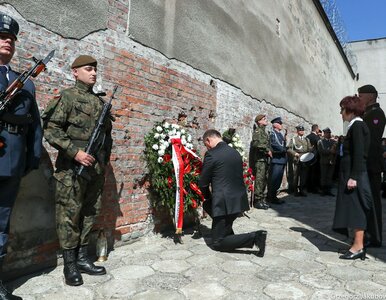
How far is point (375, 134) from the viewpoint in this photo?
4.31 metres

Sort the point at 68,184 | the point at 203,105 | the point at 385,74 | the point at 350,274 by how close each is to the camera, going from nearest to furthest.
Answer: the point at 68,184, the point at 350,274, the point at 203,105, the point at 385,74

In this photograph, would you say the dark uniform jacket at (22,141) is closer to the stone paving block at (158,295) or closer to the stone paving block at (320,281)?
the stone paving block at (158,295)

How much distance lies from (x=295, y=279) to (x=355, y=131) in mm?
1783

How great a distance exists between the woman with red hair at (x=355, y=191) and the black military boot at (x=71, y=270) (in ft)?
9.08

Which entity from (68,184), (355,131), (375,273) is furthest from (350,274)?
(68,184)

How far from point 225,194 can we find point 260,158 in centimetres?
341

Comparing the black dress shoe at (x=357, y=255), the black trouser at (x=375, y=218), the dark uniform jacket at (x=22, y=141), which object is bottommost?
the black dress shoe at (x=357, y=255)

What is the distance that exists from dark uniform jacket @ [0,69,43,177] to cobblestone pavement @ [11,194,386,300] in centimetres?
106

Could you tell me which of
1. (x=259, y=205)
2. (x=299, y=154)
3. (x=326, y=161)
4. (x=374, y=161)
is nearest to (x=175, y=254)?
(x=374, y=161)

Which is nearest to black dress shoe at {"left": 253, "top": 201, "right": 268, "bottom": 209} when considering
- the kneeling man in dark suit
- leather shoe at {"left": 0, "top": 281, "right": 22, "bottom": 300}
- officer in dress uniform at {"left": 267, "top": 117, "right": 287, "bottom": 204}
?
officer in dress uniform at {"left": 267, "top": 117, "right": 287, "bottom": 204}

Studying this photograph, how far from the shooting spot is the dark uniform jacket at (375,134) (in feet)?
13.7

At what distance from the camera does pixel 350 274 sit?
330 cm

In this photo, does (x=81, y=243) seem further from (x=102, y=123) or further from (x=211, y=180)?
(x=211, y=180)

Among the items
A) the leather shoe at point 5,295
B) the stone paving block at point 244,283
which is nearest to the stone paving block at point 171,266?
the stone paving block at point 244,283
